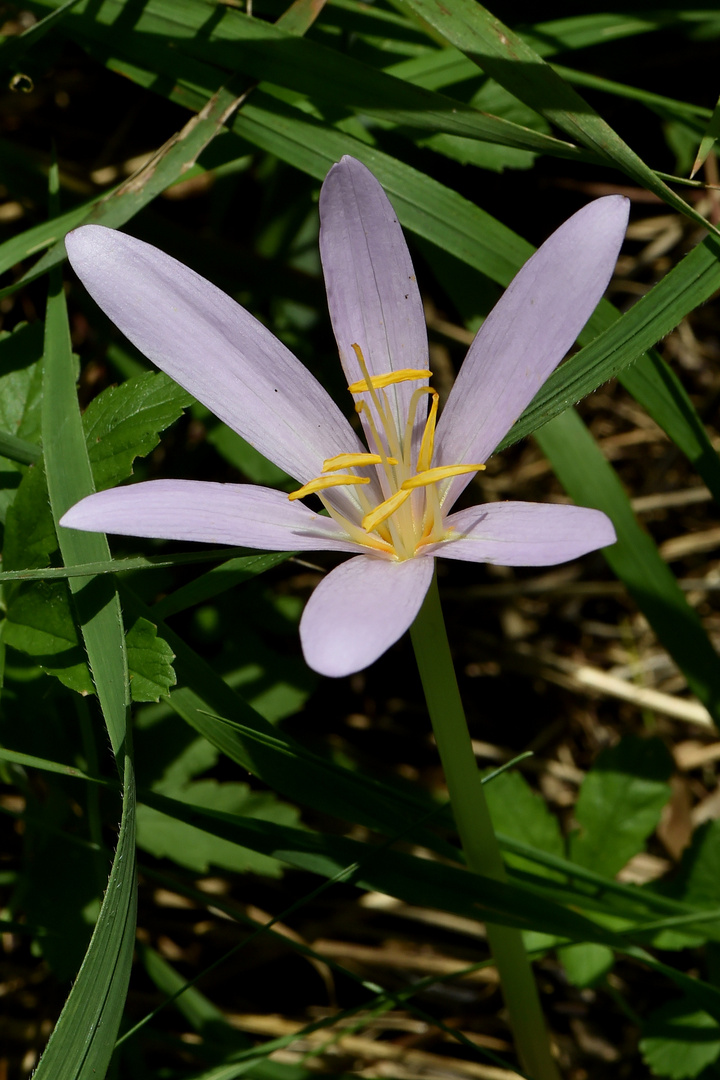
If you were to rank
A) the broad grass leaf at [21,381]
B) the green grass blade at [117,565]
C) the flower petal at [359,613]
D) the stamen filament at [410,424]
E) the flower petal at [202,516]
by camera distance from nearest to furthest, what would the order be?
the flower petal at [359,613]
the flower petal at [202,516]
the green grass blade at [117,565]
the stamen filament at [410,424]
the broad grass leaf at [21,381]

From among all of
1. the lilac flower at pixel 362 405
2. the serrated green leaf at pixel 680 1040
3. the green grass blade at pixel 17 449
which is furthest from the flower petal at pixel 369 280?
the serrated green leaf at pixel 680 1040

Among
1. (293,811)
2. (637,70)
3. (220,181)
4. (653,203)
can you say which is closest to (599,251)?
(293,811)

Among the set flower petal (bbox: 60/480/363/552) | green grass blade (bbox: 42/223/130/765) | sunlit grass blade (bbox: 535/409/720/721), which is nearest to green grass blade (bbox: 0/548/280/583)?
green grass blade (bbox: 42/223/130/765)

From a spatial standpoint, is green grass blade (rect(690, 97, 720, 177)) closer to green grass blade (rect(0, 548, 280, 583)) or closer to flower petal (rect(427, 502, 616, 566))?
flower petal (rect(427, 502, 616, 566))

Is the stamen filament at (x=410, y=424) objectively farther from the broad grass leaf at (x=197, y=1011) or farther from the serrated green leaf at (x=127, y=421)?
the broad grass leaf at (x=197, y=1011)

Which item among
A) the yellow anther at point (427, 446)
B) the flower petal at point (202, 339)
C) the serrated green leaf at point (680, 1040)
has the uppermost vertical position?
the flower petal at point (202, 339)

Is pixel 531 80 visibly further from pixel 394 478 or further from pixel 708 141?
pixel 394 478

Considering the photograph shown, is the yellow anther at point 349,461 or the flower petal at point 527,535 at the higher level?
the yellow anther at point 349,461
